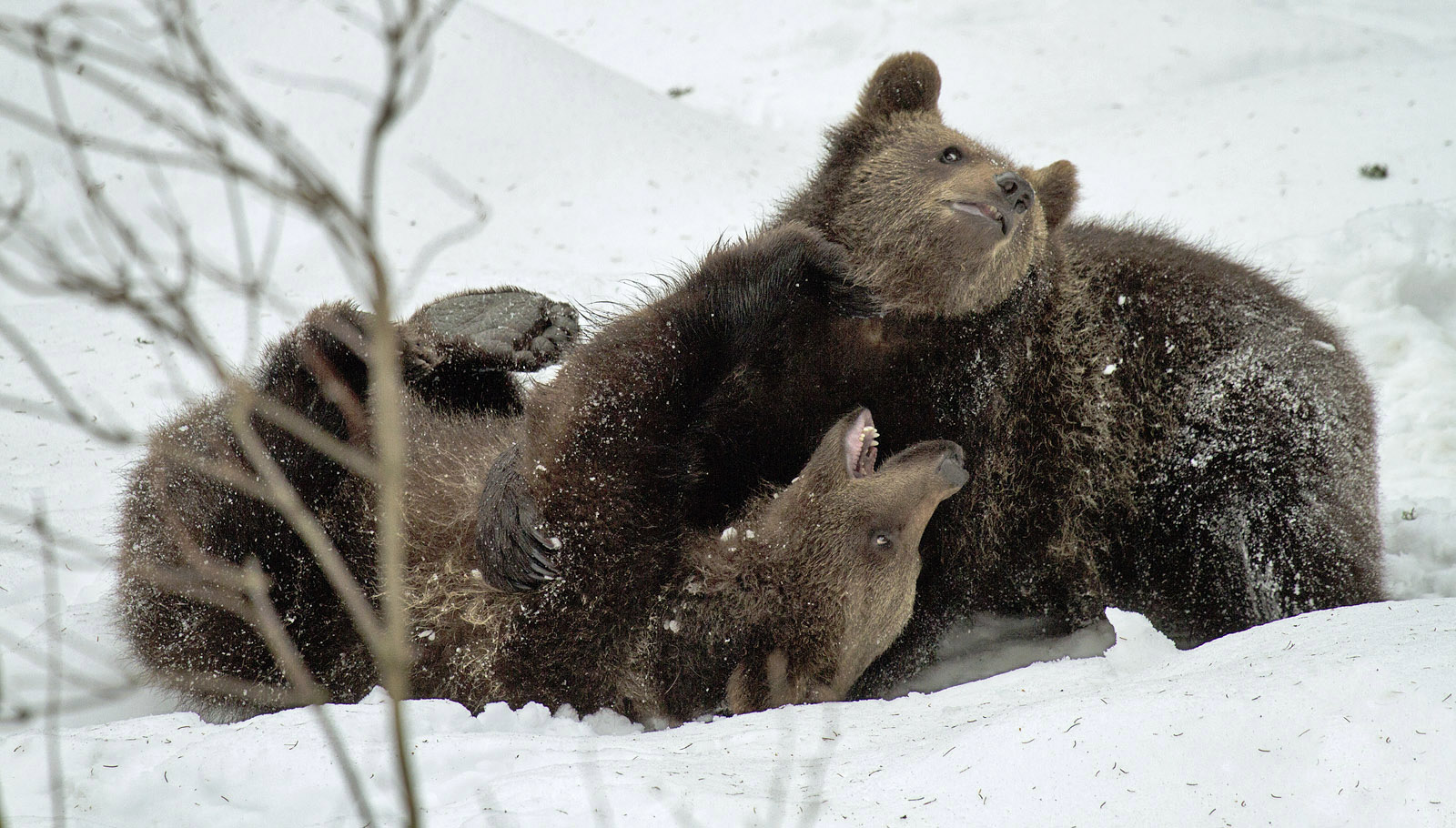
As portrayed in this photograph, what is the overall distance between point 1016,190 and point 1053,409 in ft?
3.23

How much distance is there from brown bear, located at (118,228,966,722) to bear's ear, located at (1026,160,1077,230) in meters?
1.06

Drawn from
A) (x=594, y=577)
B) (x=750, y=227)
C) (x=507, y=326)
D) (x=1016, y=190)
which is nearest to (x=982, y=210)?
(x=1016, y=190)

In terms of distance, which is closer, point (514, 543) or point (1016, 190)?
point (514, 543)

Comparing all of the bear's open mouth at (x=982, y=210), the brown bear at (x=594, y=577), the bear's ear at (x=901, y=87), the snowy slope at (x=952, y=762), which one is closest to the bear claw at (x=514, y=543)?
the brown bear at (x=594, y=577)

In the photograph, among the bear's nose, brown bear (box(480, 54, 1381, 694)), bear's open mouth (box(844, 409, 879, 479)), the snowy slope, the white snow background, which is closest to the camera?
the snowy slope

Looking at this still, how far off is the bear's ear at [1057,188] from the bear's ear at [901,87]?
66cm

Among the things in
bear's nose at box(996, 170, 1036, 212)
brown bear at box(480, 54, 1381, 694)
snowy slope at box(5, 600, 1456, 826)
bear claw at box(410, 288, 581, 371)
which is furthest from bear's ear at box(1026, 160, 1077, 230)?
bear claw at box(410, 288, 581, 371)

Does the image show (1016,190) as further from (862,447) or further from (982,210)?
(862,447)

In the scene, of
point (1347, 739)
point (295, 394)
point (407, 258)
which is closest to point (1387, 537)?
point (1347, 739)

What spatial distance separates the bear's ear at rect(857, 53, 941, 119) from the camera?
4953 millimetres

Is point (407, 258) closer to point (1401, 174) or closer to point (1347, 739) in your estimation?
point (1347, 739)

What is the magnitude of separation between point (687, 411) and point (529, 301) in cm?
132

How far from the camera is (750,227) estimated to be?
306 inches

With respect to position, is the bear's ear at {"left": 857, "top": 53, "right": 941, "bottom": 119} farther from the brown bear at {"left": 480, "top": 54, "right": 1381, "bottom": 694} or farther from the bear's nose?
the bear's nose
